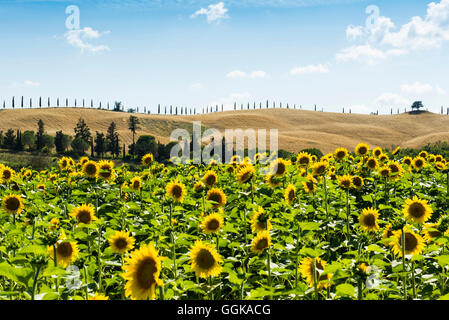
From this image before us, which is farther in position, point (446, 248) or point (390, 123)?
point (390, 123)

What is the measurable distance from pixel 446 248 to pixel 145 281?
327cm

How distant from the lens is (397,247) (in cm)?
371

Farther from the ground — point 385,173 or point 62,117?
point 62,117

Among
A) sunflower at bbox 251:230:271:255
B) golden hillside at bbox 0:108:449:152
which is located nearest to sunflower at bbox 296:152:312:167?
sunflower at bbox 251:230:271:255

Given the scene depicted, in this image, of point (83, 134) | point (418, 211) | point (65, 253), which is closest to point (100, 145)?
point (83, 134)

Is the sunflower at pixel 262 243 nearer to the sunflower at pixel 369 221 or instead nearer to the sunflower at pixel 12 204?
the sunflower at pixel 369 221

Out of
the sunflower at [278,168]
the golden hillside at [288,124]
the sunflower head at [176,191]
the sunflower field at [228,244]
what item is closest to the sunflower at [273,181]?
the sunflower field at [228,244]

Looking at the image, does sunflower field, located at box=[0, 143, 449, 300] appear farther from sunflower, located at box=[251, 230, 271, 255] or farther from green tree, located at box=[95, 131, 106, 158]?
green tree, located at box=[95, 131, 106, 158]

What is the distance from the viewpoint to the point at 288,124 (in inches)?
4692

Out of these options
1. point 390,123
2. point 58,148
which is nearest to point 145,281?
point 58,148
